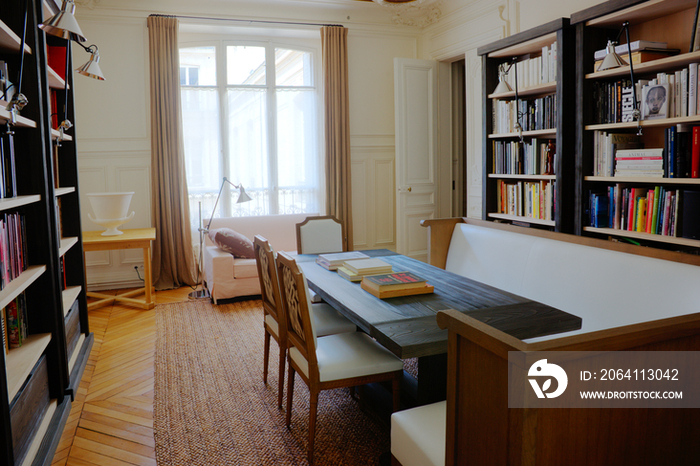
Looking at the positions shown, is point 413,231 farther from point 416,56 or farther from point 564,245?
point 564,245

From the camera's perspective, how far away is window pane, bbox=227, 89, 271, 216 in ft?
18.9

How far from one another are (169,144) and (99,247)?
1.42 metres

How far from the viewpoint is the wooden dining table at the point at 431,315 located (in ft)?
6.13

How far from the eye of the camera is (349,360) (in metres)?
2.20

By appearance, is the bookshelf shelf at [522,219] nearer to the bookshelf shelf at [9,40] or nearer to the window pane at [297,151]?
the window pane at [297,151]

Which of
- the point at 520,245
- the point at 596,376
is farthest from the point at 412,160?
the point at 596,376

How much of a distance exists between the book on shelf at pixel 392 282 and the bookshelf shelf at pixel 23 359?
145cm

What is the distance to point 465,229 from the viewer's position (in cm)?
401

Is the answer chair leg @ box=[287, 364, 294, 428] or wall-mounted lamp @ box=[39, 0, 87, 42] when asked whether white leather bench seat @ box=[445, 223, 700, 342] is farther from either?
wall-mounted lamp @ box=[39, 0, 87, 42]

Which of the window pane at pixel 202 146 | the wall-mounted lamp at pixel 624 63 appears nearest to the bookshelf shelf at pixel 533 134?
the wall-mounted lamp at pixel 624 63

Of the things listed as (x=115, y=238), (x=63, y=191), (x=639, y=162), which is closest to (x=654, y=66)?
(x=639, y=162)

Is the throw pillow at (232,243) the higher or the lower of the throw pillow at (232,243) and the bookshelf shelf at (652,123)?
the lower

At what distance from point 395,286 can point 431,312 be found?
30cm

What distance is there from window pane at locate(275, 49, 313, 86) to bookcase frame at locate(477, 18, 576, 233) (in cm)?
241
